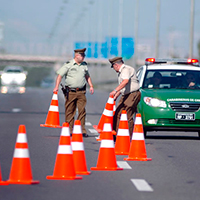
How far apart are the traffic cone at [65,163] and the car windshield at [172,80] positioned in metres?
6.66

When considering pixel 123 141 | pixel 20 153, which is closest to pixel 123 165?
pixel 123 141

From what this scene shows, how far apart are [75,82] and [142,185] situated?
6.55 m

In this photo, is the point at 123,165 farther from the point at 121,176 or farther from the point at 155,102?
the point at 155,102

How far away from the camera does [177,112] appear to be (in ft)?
46.0

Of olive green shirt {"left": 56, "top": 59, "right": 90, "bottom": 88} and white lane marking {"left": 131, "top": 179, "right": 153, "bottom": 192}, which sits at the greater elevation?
olive green shirt {"left": 56, "top": 59, "right": 90, "bottom": 88}

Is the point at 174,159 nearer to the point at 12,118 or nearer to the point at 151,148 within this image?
the point at 151,148

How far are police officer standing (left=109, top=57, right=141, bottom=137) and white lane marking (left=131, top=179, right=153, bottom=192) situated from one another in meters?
4.35

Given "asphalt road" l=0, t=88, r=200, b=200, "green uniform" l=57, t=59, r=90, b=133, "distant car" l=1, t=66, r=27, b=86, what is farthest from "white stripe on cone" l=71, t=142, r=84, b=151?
"distant car" l=1, t=66, r=27, b=86

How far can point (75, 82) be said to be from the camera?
14477 millimetres

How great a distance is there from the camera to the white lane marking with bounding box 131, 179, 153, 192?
25.8 feet

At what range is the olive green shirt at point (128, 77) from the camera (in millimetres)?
12859

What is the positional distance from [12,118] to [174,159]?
34.4ft

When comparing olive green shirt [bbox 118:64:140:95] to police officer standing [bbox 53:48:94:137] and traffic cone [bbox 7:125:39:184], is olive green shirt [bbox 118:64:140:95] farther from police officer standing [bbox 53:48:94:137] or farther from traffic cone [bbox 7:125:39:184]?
traffic cone [bbox 7:125:39:184]

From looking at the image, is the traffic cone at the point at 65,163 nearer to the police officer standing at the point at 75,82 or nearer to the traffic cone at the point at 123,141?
the traffic cone at the point at 123,141
